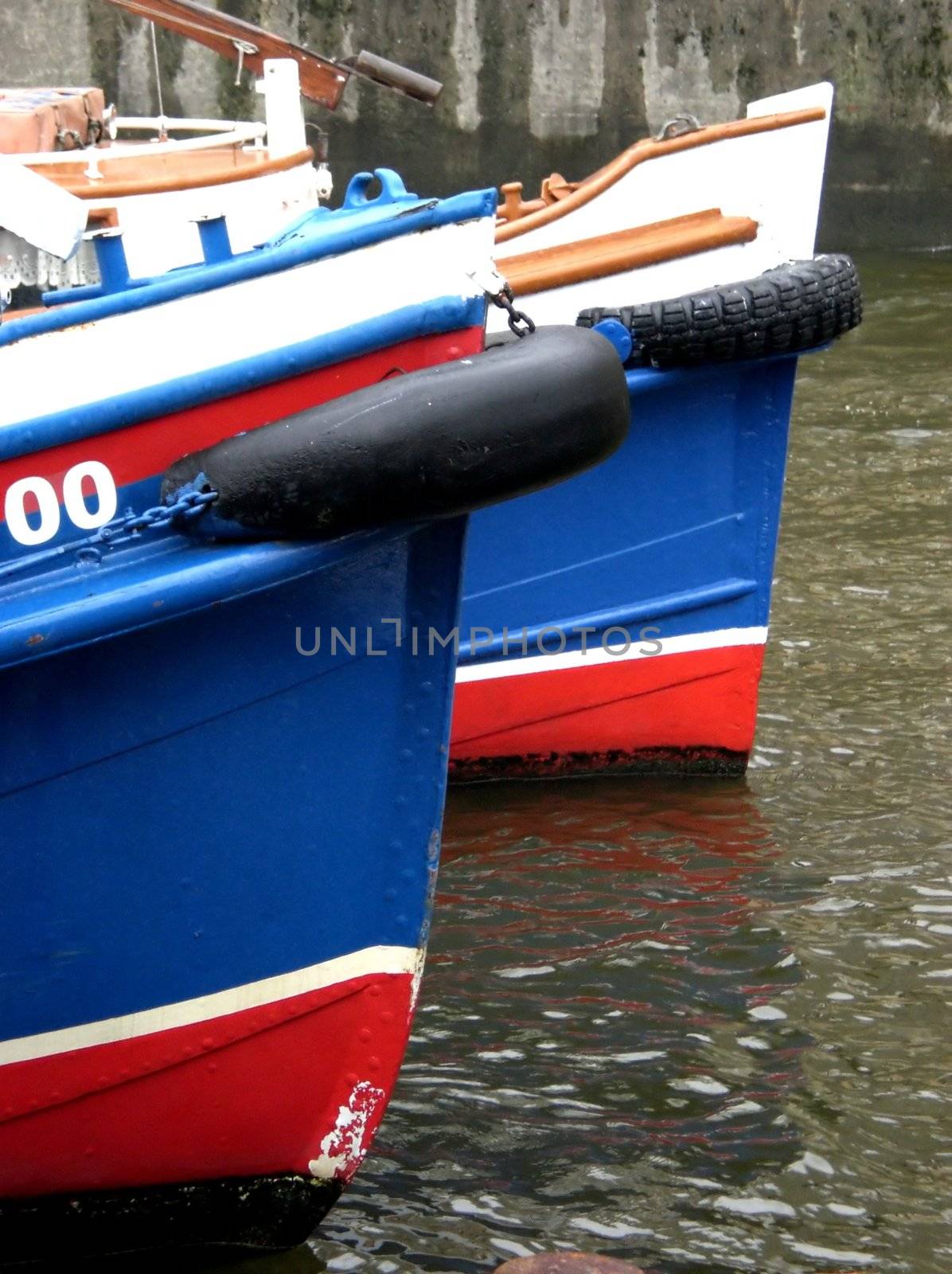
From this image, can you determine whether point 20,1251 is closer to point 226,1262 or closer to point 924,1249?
point 226,1262

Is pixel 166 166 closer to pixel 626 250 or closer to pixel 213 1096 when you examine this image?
pixel 626 250

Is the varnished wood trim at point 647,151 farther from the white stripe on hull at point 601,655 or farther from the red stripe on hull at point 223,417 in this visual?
the red stripe on hull at point 223,417

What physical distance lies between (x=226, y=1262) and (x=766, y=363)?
2736 mm

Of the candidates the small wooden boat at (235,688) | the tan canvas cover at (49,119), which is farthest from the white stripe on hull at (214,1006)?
A: the tan canvas cover at (49,119)

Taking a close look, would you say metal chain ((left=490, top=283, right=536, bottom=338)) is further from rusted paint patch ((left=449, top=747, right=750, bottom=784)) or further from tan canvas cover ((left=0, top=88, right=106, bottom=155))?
tan canvas cover ((left=0, top=88, right=106, bottom=155))

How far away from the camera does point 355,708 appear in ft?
9.46

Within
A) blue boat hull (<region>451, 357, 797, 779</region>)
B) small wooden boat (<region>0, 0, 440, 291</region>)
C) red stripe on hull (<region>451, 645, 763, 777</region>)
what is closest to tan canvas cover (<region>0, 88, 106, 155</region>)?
small wooden boat (<region>0, 0, 440, 291</region>)

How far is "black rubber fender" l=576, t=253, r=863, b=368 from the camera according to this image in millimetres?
4453

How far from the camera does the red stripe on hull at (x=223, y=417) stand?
2.63 metres

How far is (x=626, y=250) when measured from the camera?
4578mm

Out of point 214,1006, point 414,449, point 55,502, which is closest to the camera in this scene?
point 414,449

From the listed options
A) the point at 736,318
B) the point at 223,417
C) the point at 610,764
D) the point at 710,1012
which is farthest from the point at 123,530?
the point at 610,764

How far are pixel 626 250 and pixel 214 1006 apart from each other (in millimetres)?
2465

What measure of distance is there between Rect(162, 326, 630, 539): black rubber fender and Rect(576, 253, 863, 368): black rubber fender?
187 cm
